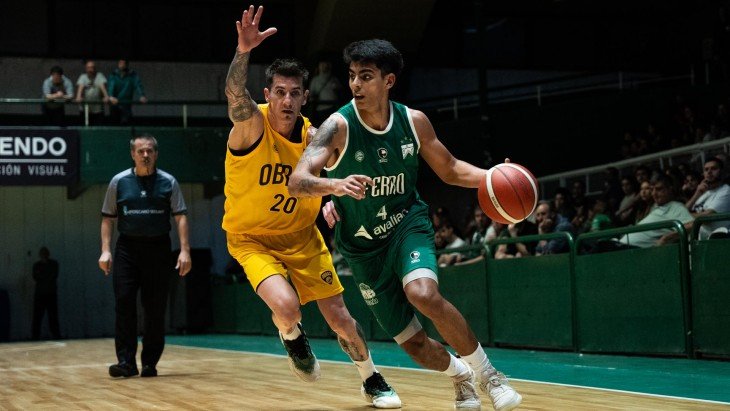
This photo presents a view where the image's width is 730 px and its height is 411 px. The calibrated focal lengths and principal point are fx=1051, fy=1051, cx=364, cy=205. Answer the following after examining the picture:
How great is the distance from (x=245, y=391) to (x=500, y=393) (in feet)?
9.47

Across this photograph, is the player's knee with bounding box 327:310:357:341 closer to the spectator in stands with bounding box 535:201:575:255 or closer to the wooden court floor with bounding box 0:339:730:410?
the wooden court floor with bounding box 0:339:730:410

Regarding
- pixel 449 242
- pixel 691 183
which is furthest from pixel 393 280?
pixel 449 242

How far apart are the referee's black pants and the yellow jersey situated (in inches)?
130

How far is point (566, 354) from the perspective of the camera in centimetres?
1141

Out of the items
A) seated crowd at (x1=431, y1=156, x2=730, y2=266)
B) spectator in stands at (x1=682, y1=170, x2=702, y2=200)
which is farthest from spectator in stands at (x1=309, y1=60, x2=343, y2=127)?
spectator in stands at (x1=682, y1=170, x2=702, y2=200)

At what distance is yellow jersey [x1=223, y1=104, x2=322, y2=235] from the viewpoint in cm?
682

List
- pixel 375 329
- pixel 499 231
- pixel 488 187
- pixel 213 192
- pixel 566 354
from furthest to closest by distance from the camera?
pixel 213 192 → pixel 375 329 → pixel 499 231 → pixel 566 354 → pixel 488 187

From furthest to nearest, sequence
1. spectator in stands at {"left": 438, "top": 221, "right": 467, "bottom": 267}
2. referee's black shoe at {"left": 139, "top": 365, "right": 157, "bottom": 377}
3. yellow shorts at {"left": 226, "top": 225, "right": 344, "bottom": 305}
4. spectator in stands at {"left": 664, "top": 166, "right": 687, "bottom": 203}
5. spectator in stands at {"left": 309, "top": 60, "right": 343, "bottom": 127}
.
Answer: spectator in stands at {"left": 309, "top": 60, "right": 343, "bottom": 127}, spectator in stands at {"left": 438, "top": 221, "right": 467, "bottom": 267}, spectator in stands at {"left": 664, "top": 166, "right": 687, "bottom": 203}, referee's black shoe at {"left": 139, "top": 365, "right": 157, "bottom": 377}, yellow shorts at {"left": 226, "top": 225, "right": 344, "bottom": 305}

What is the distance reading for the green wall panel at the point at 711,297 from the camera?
929 cm

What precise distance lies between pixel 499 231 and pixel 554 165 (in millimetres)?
7258

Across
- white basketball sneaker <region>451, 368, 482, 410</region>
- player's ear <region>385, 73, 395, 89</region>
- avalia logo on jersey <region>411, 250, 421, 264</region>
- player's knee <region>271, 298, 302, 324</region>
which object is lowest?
white basketball sneaker <region>451, 368, 482, 410</region>

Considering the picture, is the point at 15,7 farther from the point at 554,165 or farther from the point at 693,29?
the point at 693,29

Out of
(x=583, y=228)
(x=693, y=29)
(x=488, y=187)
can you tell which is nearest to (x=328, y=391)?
(x=488, y=187)

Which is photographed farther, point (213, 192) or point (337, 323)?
point (213, 192)
